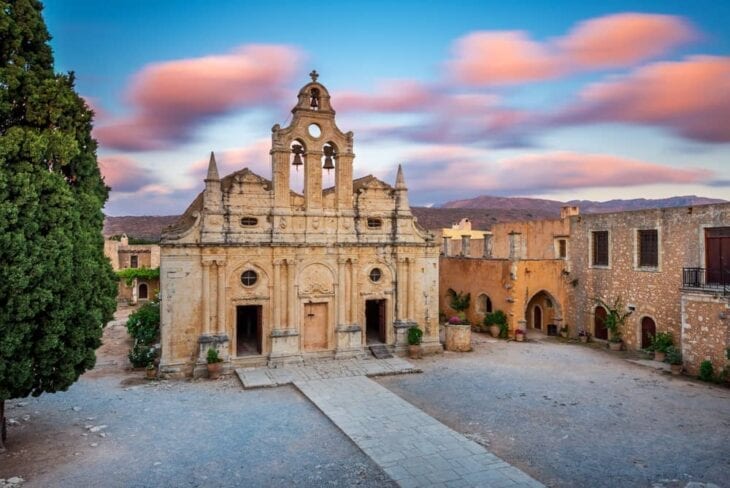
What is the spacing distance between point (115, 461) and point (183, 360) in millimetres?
7436

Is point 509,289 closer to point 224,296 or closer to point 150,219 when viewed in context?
point 224,296

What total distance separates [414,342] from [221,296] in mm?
8424

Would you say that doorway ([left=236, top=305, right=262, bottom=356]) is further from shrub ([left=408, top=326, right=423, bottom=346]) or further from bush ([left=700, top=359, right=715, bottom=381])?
bush ([left=700, top=359, right=715, bottom=381])

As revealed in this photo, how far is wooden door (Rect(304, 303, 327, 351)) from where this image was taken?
20.9 meters

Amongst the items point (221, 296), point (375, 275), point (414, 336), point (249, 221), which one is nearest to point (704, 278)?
point (414, 336)

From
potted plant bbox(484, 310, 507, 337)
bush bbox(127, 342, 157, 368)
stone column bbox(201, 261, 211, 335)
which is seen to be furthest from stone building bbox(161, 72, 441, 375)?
potted plant bbox(484, 310, 507, 337)

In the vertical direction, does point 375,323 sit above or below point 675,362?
above

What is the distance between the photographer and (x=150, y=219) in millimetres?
90750

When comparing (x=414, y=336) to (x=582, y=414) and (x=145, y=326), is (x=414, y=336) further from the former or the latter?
(x=145, y=326)

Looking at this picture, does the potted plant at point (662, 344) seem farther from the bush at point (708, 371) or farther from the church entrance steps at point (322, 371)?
the church entrance steps at point (322, 371)

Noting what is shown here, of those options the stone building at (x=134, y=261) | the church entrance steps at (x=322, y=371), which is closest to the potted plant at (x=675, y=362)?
the church entrance steps at (x=322, y=371)

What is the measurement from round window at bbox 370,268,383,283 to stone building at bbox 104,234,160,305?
2739 cm

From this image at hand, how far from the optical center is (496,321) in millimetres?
26688

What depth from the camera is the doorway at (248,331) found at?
20.5 meters
